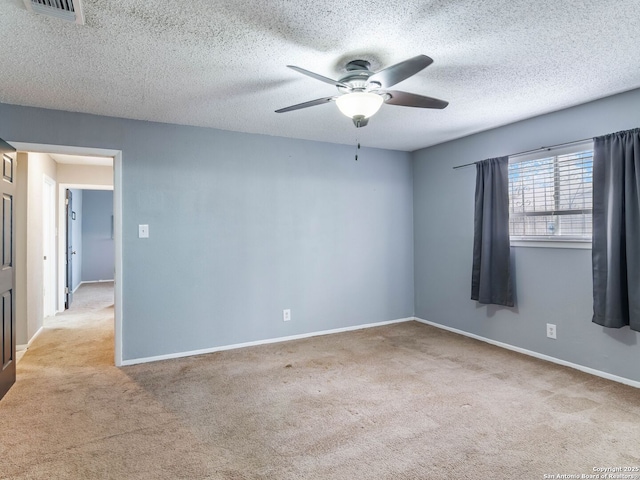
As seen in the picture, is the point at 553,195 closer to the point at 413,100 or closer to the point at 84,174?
the point at 413,100

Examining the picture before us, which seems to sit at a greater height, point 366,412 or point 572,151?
point 572,151

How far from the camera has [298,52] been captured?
2.19m

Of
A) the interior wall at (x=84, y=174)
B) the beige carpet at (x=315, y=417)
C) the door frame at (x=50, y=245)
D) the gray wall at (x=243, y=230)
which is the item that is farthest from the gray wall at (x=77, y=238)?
the gray wall at (x=243, y=230)

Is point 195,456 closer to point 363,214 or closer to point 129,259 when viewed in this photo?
point 129,259

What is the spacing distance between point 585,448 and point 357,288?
112 inches

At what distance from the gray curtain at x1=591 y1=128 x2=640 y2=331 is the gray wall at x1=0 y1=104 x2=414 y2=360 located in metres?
2.31

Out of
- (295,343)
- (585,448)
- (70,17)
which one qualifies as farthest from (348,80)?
(295,343)

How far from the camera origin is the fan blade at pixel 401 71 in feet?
5.91

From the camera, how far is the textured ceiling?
5.88 ft

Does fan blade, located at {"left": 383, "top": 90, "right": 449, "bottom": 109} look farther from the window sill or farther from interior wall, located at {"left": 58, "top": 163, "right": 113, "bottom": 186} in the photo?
interior wall, located at {"left": 58, "top": 163, "right": 113, "bottom": 186}

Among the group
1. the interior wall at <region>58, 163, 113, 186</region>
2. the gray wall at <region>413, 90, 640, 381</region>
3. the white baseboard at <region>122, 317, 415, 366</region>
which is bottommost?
the white baseboard at <region>122, 317, 415, 366</region>

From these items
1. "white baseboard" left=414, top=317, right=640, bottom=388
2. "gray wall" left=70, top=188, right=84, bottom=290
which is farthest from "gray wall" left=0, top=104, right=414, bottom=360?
"gray wall" left=70, top=188, right=84, bottom=290

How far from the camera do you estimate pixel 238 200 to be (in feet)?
12.9

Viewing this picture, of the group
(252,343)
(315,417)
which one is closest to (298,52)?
(315,417)
